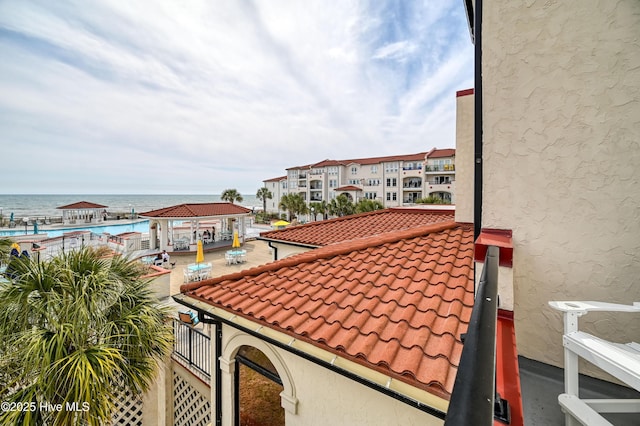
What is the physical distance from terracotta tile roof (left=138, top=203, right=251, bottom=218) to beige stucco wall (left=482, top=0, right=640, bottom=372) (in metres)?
24.5

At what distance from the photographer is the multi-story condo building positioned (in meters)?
41.3

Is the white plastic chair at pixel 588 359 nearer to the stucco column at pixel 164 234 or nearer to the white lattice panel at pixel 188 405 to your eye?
the white lattice panel at pixel 188 405

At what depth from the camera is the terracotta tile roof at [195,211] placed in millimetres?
22791

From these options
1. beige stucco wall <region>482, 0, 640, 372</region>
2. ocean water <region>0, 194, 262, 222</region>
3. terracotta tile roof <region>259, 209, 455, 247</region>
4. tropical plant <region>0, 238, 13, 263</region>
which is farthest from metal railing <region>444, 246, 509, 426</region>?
ocean water <region>0, 194, 262, 222</region>

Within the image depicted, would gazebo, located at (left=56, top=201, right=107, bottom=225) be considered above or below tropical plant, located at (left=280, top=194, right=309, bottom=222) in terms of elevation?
below

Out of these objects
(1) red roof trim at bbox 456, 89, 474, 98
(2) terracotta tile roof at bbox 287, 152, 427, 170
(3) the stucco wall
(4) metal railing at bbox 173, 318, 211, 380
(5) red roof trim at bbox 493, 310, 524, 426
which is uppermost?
(2) terracotta tile roof at bbox 287, 152, 427, 170

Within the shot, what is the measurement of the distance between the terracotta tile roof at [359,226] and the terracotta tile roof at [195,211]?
1725 centimetres

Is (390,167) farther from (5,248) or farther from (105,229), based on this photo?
(105,229)

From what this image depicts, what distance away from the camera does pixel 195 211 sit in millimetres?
23875

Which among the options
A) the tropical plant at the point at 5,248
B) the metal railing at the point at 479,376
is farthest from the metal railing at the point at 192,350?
the metal railing at the point at 479,376

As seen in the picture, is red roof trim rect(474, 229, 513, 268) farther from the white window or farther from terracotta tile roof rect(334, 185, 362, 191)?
terracotta tile roof rect(334, 185, 362, 191)

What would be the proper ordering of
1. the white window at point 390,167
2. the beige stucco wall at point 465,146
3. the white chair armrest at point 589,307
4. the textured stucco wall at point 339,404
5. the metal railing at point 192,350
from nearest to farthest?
the white chair armrest at point 589,307
the textured stucco wall at point 339,404
the beige stucco wall at point 465,146
the metal railing at point 192,350
the white window at point 390,167

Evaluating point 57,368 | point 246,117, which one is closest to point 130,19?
point 57,368

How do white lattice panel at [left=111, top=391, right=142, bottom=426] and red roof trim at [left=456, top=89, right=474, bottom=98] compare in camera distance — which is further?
white lattice panel at [left=111, top=391, right=142, bottom=426]
